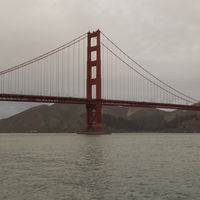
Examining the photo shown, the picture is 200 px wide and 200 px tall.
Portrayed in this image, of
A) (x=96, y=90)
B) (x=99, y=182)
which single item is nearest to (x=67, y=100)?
(x=96, y=90)

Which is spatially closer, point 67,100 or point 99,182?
point 99,182

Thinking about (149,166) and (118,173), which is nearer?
(118,173)

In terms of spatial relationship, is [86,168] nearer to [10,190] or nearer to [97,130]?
[10,190]

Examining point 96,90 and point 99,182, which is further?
point 96,90

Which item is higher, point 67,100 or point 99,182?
point 67,100

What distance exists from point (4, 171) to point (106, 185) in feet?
20.0

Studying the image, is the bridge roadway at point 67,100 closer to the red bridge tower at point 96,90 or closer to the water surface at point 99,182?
the red bridge tower at point 96,90

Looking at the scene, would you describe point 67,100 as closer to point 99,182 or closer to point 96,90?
point 96,90

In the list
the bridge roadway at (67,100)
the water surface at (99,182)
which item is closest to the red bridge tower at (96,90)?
the bridge roadway at (67,100)

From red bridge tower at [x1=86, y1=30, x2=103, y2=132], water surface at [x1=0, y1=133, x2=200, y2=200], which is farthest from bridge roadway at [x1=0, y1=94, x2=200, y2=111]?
water surface at [x1=0, y1=133, x2=200, y2=200]

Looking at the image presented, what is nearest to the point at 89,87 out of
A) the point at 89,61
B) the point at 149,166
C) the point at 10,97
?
the point at 89,61

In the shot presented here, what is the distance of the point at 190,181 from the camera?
13711mm

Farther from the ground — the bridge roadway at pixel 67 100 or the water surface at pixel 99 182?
the bridge roadway at pixel 67 100

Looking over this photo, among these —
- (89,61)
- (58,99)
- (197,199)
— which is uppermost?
(89,61)
